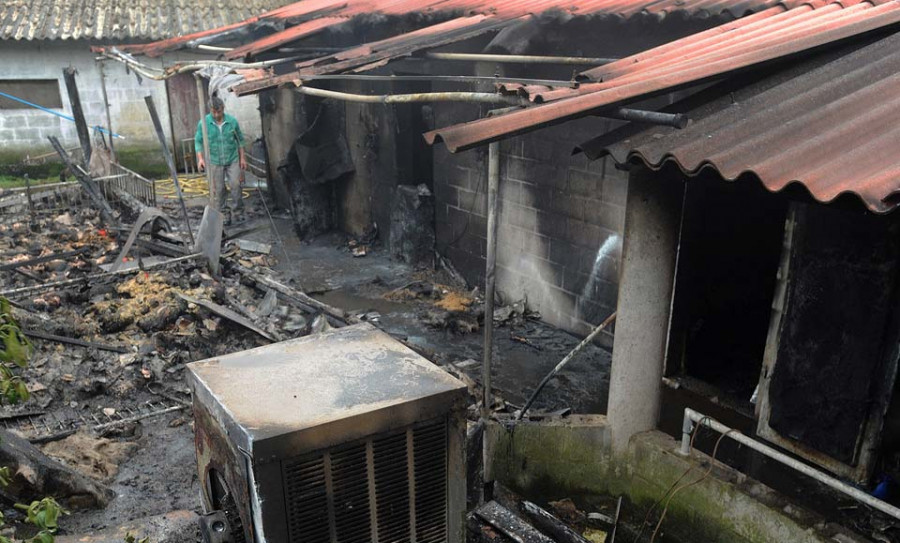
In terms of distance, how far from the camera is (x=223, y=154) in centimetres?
1415

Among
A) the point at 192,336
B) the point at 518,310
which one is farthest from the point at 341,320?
the point at 518,310

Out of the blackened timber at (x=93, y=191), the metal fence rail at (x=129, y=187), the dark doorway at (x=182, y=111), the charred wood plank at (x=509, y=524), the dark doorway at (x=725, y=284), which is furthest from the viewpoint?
the dark doorway at (x=182, y=111)

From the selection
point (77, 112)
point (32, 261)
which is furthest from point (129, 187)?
point (32, 261)

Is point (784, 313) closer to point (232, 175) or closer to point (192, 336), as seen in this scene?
point (192, 336)

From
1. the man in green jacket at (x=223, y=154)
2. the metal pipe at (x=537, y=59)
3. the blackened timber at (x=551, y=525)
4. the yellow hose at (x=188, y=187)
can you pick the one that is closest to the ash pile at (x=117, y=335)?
the man in green jacket at (x=223, y=154)

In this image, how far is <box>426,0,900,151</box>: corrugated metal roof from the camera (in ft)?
14.7

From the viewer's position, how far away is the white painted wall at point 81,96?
17.8 meters

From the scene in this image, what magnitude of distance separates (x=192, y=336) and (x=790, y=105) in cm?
683

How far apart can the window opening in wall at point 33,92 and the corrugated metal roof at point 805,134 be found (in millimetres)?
17774

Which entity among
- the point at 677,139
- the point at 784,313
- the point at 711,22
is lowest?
the point at 784,313

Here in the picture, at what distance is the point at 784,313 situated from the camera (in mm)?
4934

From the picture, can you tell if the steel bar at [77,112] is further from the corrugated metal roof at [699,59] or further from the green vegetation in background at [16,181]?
the corrugated metal roof at [699,59]

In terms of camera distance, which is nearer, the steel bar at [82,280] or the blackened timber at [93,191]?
the steel bar at [82,280]

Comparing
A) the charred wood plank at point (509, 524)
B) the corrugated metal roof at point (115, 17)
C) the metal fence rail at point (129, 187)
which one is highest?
the corrugated metal roof at point (115, 17)
